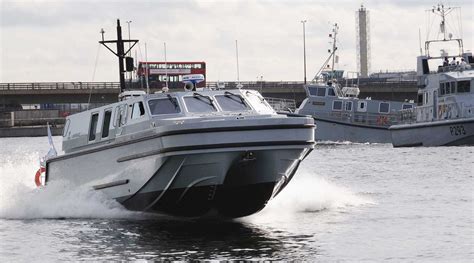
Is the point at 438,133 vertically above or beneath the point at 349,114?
beneath

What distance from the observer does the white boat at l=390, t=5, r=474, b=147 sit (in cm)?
5788

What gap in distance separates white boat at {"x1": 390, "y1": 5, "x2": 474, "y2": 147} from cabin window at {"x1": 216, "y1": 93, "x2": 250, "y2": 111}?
35052mm

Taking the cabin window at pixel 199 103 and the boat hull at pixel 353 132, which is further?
the boat hull at pixel 353 132

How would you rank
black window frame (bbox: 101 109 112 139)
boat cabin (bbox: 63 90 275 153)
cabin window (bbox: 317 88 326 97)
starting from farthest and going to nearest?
1. cabin window (bbox: 317 88 326 97)
2. black window frame (bbox: 101 109 112 139)
3. boat cabin (bbox: 63 90 275 153)

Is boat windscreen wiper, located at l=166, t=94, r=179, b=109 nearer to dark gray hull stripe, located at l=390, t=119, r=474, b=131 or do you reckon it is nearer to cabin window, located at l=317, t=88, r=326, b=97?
dark gray hull stripe, located at l=390, t=119, r=474, b=131

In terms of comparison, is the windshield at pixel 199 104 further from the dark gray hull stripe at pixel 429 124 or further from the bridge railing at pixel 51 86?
the bridge railing at pixel 51 86

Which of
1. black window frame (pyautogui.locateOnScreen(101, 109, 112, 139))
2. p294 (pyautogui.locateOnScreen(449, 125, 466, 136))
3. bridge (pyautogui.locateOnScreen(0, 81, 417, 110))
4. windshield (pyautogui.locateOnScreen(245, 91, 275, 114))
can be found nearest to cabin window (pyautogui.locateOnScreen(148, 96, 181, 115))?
windshield (pyautogui.locateOnScreen(245, 91, 275, 114))

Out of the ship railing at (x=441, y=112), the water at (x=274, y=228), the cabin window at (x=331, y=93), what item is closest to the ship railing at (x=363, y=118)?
the cabin window at (x=331, y=93)

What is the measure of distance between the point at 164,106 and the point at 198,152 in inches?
89.6

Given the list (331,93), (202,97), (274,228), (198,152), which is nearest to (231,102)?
(202,97)

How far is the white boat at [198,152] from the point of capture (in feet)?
72.5

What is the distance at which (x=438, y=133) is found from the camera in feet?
192

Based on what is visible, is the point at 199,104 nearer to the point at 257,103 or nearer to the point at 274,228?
the point at 257,103

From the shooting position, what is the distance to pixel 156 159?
75.6 ft
